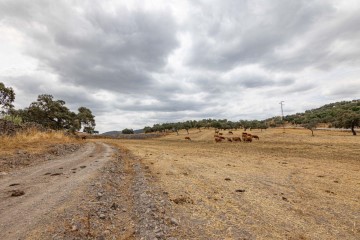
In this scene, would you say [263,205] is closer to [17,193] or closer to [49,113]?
[17,193]

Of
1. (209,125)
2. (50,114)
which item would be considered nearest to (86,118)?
(50,114)

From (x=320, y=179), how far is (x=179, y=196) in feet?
27.3

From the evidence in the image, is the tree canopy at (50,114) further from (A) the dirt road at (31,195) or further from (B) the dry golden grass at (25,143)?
(A) the dirt road at (31,195)

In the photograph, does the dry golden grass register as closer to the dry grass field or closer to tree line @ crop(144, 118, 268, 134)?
the dry grass field

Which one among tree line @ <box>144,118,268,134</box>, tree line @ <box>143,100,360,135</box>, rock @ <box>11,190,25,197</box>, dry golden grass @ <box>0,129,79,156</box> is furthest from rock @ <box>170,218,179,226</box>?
tree line @ <box>144,118,268,134</box>

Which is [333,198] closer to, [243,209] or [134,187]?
[243,209]

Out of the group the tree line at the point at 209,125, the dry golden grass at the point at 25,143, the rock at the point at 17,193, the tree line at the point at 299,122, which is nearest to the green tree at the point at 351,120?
the tree line at the point at 299,122

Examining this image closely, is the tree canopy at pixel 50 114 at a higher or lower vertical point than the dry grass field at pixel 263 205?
higher

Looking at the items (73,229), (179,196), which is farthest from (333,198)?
(73,229)

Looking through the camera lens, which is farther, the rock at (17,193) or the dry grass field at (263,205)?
the rock at (17,193)

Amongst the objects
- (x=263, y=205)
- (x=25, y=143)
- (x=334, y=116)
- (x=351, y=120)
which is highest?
(x=334, y=116)

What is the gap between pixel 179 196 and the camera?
29.1 ft

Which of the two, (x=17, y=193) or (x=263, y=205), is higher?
(x=17, y=193)

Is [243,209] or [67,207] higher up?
[67,207]
